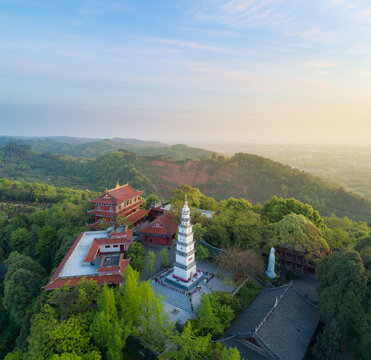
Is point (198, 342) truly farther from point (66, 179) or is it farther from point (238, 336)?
point (66, 179)

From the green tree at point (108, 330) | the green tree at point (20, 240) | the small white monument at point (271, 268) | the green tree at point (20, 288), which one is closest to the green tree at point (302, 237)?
the small white monument at point (271, 268)

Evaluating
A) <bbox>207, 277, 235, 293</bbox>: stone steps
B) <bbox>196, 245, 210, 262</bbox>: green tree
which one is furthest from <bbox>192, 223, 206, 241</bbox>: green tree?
<bbox>207, 277, 235, 293</bbox>: stone steps

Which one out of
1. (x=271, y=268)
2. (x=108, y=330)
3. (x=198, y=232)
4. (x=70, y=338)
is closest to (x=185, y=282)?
(x=198, y=232)

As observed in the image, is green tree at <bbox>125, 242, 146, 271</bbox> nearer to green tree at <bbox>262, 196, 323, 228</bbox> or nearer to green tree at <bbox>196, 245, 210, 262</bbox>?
green tree at <bbox>196, 245, 210, 262</bbox>

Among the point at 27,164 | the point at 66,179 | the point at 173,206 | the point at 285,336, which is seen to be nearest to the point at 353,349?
the point at 285,336

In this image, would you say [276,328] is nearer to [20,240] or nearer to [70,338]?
[70,338]
